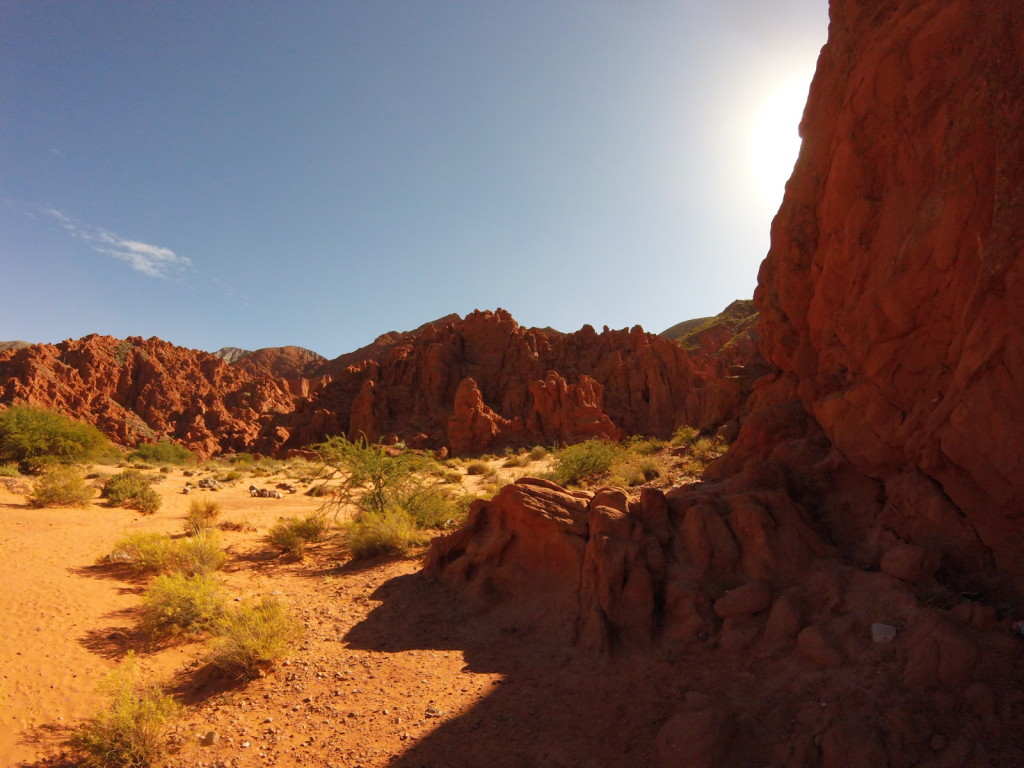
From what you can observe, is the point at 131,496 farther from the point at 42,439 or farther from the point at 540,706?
the point at 540,706

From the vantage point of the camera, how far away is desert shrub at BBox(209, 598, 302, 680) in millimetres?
5215

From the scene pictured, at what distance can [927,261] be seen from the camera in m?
4.68

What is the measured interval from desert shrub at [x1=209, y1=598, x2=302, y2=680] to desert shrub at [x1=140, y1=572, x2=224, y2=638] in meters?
0.31

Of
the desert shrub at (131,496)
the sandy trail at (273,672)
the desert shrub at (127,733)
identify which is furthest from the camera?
the desert shrub at (131,496)

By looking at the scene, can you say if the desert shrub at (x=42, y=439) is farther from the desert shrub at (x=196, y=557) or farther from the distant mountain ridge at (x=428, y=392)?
the distant mountain ridge at (x=428, y=392)

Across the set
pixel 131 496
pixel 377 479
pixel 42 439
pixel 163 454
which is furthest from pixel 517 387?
pixel 131 496

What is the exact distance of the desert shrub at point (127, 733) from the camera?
155 inches

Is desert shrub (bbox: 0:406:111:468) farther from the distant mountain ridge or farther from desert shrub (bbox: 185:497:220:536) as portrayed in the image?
the distant mountain ridge

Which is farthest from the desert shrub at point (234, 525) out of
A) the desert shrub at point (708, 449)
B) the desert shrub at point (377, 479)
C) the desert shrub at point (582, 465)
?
the desert shrub at point (708, 449)

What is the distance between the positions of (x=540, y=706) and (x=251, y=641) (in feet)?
9.59

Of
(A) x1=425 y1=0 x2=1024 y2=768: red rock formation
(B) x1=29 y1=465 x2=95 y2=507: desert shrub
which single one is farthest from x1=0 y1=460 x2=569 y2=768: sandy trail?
(B) x1=29 y1=465 x2=95 y2=507: desert shrub

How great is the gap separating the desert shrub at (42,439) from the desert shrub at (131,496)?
264 inches

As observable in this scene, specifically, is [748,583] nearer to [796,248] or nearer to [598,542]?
[598,542]

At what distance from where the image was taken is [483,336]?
5172cm
